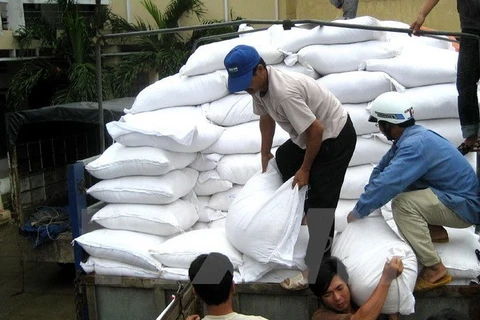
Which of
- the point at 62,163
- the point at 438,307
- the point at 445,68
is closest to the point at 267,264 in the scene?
the point at 438,307

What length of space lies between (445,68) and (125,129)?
2011 millimetres

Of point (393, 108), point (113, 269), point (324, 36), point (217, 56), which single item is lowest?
point (113, 269)

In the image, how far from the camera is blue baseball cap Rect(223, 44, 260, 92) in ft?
10.1

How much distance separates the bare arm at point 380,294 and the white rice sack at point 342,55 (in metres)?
1.58

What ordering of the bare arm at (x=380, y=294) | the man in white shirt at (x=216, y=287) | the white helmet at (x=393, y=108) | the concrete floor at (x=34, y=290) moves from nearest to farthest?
the man in white shirt at (x=216, y=287) < the bare arm at (x=380, y=294) < the white helmet at (x=393, y=108) < the concrete floor at (x=34, y=290)

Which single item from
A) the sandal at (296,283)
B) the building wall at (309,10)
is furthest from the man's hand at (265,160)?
the building wall at (309,10)

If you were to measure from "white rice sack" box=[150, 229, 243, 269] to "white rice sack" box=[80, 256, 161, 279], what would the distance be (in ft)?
0.34

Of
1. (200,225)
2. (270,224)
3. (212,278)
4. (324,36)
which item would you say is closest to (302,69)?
(324,36)

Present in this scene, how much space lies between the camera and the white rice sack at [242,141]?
4.05 metres

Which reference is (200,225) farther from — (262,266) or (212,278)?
(212,278)

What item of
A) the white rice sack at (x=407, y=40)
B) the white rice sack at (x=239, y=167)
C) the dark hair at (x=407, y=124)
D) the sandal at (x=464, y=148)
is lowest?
the white rice sack at (x=239, y=167)

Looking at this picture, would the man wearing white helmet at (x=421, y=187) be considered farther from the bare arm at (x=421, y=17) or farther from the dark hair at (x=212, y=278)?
the dark hair at (x=212, y=278)

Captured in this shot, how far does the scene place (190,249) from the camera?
3443mm

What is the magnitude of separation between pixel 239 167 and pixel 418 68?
50.2 inches
